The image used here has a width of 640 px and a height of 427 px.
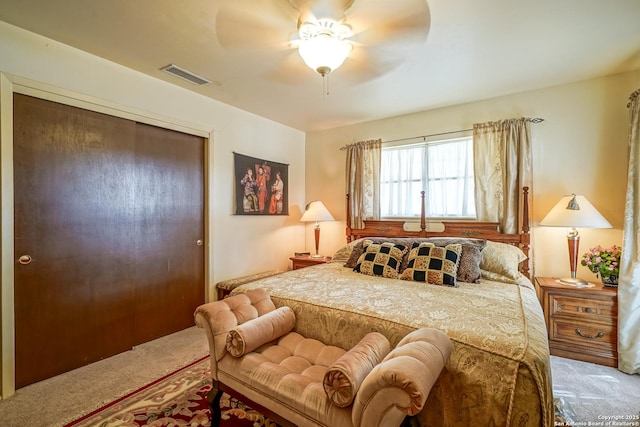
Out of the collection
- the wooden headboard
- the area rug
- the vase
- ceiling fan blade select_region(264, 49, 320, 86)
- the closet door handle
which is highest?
ceiling fan blade select_region(264, 49, 320, 86)

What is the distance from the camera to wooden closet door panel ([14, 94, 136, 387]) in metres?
2.17

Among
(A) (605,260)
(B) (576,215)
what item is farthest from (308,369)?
(A) (605,260)

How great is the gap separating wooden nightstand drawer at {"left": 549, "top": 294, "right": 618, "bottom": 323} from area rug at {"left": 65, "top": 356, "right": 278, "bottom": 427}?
2.59m

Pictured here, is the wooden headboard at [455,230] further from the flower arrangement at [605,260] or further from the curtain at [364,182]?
the flower arrangement at [605,260]

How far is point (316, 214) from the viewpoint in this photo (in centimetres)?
416

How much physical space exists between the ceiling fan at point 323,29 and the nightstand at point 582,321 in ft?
8.22

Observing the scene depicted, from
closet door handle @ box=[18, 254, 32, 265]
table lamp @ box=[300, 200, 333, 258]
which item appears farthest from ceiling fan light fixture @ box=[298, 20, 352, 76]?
closet door handle @ box=[18, 254, 32, 265]

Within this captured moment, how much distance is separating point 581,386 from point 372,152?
122 inches

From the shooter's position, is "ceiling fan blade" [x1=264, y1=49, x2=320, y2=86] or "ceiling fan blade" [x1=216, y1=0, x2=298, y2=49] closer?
"ceiling fan blade" [x1=216, y1=0, x2=298, y2=49]

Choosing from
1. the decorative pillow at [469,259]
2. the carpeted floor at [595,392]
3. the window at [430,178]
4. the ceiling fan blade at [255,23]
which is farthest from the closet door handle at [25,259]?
the carpeted floor at [595,392]

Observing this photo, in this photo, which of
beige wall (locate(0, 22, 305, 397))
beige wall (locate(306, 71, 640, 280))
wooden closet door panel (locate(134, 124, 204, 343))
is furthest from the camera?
wooden closet door panel (locate(134, 124, 204, 343))

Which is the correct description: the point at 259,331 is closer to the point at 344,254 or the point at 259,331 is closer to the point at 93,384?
the point at 93,384

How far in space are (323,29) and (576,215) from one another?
264 cm

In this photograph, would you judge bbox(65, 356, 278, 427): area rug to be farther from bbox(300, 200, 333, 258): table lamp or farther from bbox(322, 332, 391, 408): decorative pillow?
bbox(300, 200, 333, 258): table lamp
